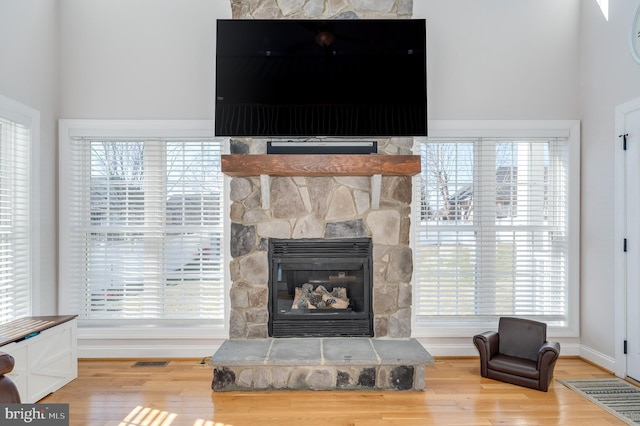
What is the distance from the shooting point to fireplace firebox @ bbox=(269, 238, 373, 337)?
3.32m

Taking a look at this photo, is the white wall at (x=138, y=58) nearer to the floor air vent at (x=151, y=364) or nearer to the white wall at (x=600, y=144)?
the floor air vent at (x=151, y=364)

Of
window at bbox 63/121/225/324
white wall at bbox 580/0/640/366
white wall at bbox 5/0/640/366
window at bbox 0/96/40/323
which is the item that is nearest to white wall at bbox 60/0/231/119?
white wall at bbox 5/0/640/366

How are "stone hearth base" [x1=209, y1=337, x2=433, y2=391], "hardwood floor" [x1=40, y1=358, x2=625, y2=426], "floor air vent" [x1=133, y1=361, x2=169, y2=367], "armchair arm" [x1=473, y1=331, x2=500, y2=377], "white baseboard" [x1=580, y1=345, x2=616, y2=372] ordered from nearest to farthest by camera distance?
"hardwood floor" [x1=40, y1=358, x2=625, y2=426] < "stone hearth base" [x1=209, y1=337, x2=433, y2=391] < "armchair arm" [x1=473, y1=331, x2=500, y2=377] < "white baseboard" [x1=580, y1=345, x2=616, y2=372] < "floor air vent" [x1=133, y1=361, x2=169, y2=367]

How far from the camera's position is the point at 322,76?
3.15m

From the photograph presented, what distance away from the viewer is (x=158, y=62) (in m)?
3.63

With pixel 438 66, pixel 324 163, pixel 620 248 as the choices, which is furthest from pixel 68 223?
pixel 620 248

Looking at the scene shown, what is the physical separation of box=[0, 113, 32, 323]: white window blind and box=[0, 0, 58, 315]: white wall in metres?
0.12

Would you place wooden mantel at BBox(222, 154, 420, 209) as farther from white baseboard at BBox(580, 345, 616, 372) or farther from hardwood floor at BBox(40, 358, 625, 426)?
white baseboard at BBox(580, 345, 616, 372)

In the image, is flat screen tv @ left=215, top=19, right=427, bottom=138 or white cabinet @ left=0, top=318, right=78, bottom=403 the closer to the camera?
white cabinet @ left=0, top=318, right=78, bottom=403

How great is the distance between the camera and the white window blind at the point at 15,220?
9.97 feet

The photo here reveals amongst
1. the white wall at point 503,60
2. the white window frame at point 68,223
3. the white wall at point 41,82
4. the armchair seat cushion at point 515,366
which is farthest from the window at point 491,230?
the white wall at point 41,82

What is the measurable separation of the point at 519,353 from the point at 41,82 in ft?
14.8

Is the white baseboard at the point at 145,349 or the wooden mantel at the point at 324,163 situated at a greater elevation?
the wooden mantel at the point at 324,163

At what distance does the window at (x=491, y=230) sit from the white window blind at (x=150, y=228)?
194cm
